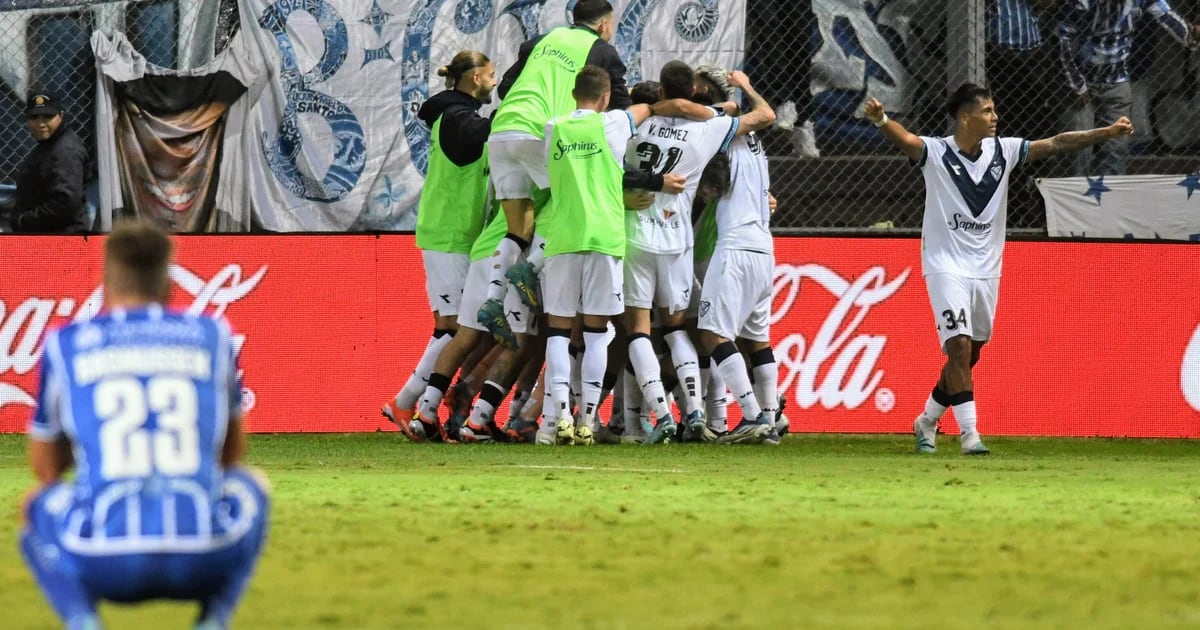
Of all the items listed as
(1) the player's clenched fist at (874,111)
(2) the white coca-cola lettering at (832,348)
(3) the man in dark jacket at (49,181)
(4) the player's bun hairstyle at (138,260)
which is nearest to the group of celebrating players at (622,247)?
(1) the player's clenched fist at (874,111)

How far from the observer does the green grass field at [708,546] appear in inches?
181

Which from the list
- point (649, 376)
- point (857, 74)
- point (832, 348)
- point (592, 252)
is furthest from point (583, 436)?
point (857, 74)

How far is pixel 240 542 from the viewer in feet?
12.4

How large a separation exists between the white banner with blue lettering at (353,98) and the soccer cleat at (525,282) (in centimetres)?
272

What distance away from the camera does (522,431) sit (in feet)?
39.4

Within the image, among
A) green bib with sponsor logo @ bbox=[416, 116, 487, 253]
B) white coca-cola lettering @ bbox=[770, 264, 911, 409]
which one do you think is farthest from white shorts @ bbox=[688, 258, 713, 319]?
green bib with sponsor logo @ bbox=[416, 116, 487, 253]

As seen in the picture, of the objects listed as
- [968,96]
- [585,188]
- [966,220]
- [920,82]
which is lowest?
[966,220]

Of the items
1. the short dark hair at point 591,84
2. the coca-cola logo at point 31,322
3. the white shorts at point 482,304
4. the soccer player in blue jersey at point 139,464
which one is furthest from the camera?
the coca-cola logo at point 31,322

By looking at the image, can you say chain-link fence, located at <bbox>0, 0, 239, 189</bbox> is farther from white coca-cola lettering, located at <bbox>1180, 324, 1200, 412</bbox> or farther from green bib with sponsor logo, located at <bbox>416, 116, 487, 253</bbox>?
white coca-cola lettering, located at <bbox>1180, 324, 1200, 412</bbox>

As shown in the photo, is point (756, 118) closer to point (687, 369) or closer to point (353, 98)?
point (687, 369)

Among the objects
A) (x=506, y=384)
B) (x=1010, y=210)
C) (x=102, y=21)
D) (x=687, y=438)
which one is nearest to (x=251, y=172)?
(x=102, y=21)

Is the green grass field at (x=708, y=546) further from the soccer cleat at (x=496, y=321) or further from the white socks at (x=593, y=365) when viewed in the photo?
the soccer cleat at (x=496, y=321)

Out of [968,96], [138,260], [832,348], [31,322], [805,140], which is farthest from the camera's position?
[805,140]

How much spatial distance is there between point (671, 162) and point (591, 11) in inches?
46.2
